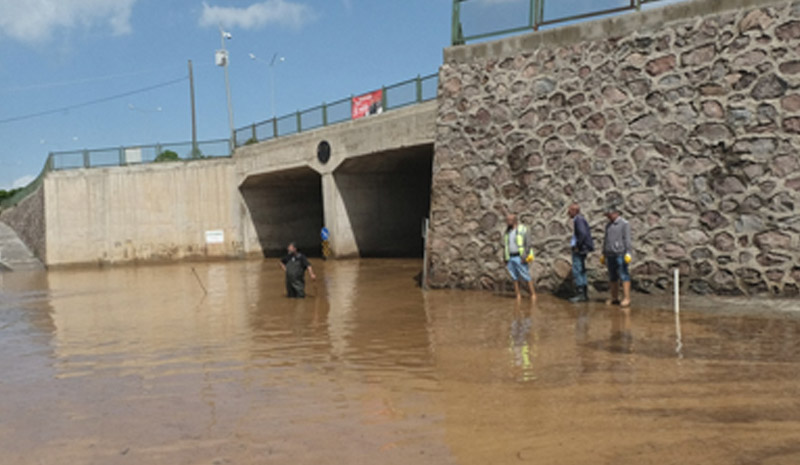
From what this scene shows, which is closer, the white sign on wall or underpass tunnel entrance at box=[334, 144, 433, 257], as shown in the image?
underpass tunnel entrance at box=[334, 144, 433, 257]

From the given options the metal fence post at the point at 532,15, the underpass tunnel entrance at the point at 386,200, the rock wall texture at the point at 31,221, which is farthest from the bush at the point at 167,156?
the metal fence post at the point at 532,15

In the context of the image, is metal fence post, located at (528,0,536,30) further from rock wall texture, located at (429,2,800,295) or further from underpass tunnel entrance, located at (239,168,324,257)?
underpass tunnel entrance, located at (239,168,324,257)

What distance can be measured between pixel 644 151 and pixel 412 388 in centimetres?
702

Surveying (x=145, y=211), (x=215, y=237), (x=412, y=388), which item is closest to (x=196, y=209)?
(x=215, y=237)

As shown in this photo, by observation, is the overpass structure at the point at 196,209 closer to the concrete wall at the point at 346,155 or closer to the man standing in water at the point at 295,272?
the concrete wall at the point at 346,155

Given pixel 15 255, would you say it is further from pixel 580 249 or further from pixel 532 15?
pixel 580 249

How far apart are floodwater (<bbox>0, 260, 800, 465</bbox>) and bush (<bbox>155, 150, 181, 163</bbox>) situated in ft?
66.8

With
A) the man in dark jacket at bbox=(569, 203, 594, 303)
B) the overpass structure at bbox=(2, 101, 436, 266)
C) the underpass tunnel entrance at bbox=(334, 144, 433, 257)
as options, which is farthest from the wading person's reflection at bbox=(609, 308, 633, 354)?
the overpass structure at bbox=(2, 101, 436, 266)

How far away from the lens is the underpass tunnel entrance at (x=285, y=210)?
1188 inches

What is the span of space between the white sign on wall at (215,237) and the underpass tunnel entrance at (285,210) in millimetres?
1529

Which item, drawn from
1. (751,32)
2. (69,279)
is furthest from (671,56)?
(69,279)

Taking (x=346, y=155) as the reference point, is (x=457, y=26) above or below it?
above

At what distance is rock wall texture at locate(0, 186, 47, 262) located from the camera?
30.6 meters

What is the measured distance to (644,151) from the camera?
1097 cm
